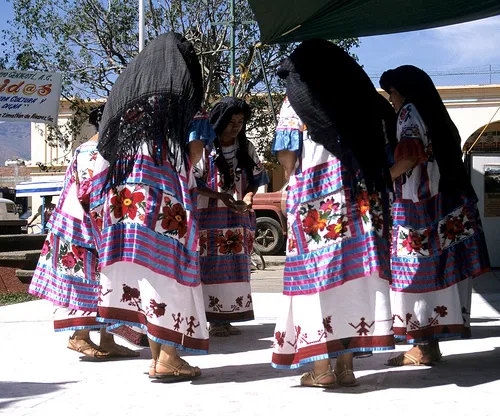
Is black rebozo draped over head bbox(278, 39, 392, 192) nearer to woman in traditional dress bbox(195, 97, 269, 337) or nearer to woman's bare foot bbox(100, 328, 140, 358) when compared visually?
woman in traditional dress bbox(195, 97, 269, 337)

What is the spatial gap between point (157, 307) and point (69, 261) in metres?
1.10

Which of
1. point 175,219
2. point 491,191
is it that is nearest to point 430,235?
point 175,219

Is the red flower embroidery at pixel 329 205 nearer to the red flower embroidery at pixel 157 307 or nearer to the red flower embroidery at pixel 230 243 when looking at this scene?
the red flower embroidery at pixel 157 307

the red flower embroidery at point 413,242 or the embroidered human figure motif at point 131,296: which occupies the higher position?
the red flower embroidery at point 413,242

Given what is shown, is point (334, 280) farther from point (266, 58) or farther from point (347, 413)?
point (266, 58)

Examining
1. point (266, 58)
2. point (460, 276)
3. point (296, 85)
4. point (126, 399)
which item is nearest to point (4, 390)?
point (126, 399)

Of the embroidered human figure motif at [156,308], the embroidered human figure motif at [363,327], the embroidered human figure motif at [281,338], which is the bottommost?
A: the embroidered human figure motif at [281,338]

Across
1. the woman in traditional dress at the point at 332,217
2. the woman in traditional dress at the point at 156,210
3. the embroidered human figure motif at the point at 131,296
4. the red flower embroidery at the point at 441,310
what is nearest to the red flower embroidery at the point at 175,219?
the woman in traditional dress at the point at 156,210

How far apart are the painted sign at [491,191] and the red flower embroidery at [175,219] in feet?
32.5

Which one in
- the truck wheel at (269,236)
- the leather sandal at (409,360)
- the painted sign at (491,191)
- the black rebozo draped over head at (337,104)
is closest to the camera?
the black rebozo draped over head at (337,104)

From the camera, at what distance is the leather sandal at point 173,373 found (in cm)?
417

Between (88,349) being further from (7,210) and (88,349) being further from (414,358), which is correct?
(7,210)

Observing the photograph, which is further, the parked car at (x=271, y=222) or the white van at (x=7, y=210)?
the white van at (x=7, y=210)

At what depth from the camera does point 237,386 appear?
410 centimetres
